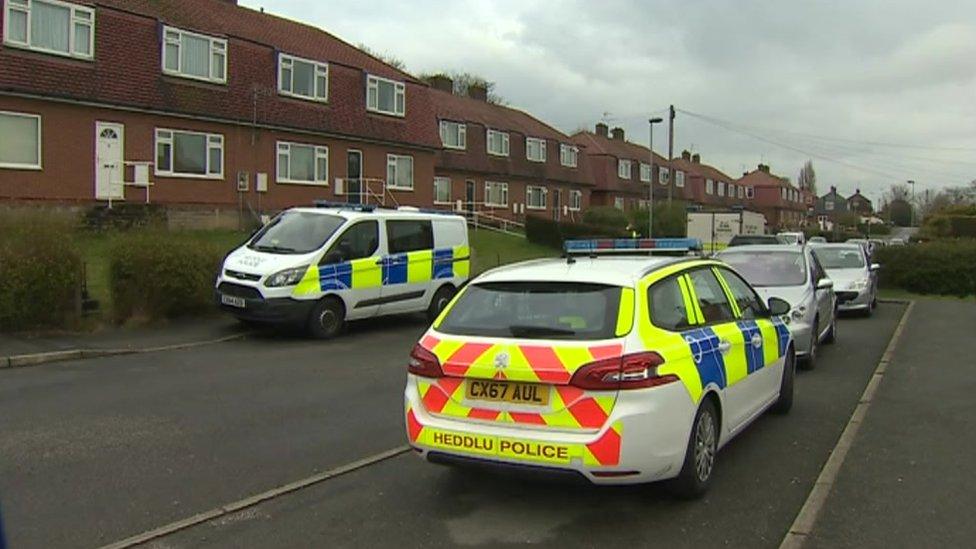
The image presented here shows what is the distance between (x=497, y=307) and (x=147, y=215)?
19644 millimetres

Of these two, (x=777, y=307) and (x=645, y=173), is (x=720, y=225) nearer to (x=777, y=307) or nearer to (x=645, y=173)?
(x=645, y=173)

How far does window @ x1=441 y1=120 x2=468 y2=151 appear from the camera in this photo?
140ft

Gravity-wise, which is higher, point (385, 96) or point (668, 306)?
point (385, 96)

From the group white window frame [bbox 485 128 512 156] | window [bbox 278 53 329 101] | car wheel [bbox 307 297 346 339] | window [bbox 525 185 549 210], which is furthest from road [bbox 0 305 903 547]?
window [bbox 525 185 549 210]

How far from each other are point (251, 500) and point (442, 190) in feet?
122

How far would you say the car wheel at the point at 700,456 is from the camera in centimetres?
496

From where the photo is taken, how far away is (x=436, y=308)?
15031 millimetres

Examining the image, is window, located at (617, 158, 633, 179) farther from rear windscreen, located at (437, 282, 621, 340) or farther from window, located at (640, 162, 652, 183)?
rear windscreen, located at (437, 282, 621, 340)

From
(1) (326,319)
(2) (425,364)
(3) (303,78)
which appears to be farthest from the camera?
(3) (303,78)

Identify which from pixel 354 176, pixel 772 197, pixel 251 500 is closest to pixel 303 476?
pixel 251 500

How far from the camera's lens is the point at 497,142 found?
46.4 metres

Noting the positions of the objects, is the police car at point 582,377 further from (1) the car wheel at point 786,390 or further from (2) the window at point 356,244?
(2) the window at point 356,244

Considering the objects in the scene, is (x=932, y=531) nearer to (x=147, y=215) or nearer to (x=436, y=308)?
(x=436, y=308)

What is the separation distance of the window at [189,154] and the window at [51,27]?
3198 mm
